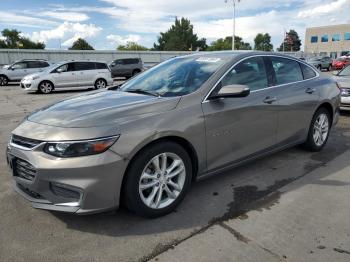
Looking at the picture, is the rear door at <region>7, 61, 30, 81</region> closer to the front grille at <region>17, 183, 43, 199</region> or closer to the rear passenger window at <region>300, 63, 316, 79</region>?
the rear passenger window at <region>300, 63, 316, 79</region>

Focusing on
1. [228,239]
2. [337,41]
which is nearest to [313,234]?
[228,239]

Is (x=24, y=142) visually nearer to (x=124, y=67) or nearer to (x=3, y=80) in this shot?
(x=3, y=80)

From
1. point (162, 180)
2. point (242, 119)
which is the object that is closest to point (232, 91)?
point (242, 119)

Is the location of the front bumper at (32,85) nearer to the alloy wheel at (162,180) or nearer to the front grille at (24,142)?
the front grille at (24,142)

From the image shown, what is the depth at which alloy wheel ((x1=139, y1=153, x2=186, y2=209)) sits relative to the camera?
329 centimetres

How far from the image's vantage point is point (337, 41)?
305 feet

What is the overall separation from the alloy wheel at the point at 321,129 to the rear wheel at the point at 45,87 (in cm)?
1432

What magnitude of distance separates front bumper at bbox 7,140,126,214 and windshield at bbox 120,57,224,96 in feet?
3.91

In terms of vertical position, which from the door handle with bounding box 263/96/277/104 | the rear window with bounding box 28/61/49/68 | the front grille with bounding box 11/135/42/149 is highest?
the rear window with bounding box 28/61/49/68

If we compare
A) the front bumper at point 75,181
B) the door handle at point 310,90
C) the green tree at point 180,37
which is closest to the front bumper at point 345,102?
the door handle at point 310,90

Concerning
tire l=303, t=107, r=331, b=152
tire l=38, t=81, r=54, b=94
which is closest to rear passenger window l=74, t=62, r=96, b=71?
tire l=38, t=81, r=54, b=94

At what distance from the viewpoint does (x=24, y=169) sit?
10.3ft

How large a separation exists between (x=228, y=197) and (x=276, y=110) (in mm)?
1363

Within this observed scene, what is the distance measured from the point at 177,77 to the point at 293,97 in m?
1.72
